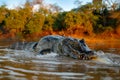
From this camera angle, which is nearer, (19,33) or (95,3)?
(19,33)

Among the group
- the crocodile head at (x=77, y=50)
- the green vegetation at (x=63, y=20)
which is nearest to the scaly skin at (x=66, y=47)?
the crocodile head at (x=77, y=50)

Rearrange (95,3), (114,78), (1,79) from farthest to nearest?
(95,3), (114,78), (1,79)

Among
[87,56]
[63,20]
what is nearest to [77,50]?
[87,56]

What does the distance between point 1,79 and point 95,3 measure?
151 ft

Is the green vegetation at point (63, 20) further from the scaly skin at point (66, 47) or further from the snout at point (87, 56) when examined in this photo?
the snout at point (87, 56)

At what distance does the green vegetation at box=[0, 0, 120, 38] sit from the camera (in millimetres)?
47219

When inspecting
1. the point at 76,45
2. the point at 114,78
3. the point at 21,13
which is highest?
the point at 21,13

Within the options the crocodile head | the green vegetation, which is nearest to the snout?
→ the crocodile head

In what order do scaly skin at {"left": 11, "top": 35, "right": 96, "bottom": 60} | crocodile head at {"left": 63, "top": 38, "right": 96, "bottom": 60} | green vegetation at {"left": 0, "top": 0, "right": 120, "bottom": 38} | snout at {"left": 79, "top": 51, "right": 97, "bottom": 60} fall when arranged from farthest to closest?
green vegetation at {"left": 0, "top": 0, "right": 120, "bottom": 38}, scaly skin at {"left": 11, "top": 35, "right": 96, "bottom": 60}, crocodile head at {"left": 63, "top": 38, "right": 96, "bottom": 60}, snout at {"left": 79, "top": 51, "right": 97, "bottom": 60}

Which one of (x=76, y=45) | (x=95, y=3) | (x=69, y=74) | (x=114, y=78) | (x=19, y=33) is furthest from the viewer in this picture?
(x=95, y=3)

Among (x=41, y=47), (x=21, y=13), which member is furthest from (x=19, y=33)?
(x=41, y=47)

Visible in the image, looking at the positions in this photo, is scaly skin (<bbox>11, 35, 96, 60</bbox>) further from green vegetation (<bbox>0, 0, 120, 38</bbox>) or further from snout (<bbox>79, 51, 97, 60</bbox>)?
green vegetation (<bbox>0, 0, 120, 38</bbox>)

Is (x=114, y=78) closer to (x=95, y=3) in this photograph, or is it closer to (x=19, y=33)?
(x=19, y=33)

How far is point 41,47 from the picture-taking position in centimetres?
1482
